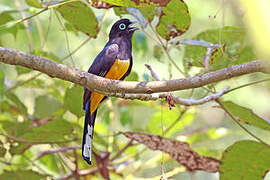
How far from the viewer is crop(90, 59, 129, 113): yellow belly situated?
2.48 m

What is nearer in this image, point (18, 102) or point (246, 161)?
point (246, 161)

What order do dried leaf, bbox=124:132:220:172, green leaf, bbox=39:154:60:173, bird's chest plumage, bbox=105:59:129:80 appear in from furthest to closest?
green leaf, bbox=39:154:60:173 < bird's chest plumage, bbox=105:59:129:80 < dried leaf, bbox=124:132:220:172

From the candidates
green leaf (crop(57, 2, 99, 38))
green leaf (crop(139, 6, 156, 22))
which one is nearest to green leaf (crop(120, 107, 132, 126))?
green leaf (crop(57, 2, 99, 38))

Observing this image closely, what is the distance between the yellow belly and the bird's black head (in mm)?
278

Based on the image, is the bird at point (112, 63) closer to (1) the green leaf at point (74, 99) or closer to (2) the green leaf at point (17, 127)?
(1) the green leaf at point (74, 99)

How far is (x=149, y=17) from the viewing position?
2053 millimetres

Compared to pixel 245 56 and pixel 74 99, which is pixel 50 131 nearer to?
pixel 74 99

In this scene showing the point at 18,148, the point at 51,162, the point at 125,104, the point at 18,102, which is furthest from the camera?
the point at 125,104

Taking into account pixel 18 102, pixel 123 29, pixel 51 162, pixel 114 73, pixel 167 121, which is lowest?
pixel 51 162

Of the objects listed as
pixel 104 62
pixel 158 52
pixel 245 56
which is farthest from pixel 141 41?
pixel 245 56

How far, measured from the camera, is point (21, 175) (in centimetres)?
222

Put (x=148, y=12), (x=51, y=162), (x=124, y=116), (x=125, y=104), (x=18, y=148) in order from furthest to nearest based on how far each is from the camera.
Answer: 1. (x=125, y=104)
2. (x=124, y=116)
3. (x=51, y=162)
4. (x=18, y=148)
5. (x=148, y=12)

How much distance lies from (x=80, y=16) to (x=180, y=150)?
894 mm

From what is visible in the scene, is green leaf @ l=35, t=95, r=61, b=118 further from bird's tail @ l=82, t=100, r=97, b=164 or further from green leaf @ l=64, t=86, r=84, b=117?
green leaf @ l=64, t=86, r=84, b=117
